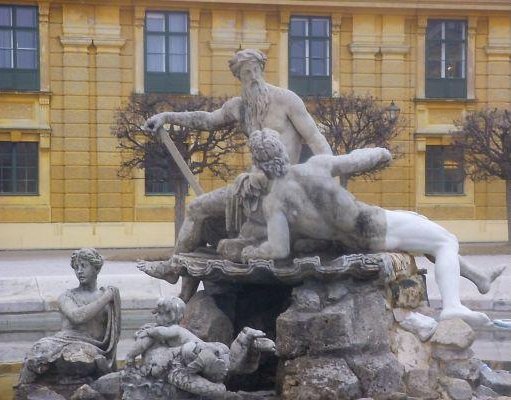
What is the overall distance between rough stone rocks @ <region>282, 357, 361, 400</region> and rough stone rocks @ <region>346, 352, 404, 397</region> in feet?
0.16

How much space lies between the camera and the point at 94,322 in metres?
6.55

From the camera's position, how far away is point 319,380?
5785 mm

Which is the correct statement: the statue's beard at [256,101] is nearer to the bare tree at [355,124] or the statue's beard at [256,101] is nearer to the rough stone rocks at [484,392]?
the rough stone rocks at [484,392]

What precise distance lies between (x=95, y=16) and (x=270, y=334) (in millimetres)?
22862

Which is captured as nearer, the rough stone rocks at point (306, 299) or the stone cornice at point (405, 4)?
the rough stone rocks at point (306, 299)

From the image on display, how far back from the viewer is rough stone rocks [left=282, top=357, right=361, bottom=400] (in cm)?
575

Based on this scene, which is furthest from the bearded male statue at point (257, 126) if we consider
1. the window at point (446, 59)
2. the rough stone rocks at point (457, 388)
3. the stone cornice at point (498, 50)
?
the stone cornice at point (498, 50)

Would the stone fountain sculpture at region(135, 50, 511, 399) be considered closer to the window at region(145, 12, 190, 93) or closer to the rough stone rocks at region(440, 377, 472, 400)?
the rough stone rocks at region(440, 377, 472, 400)

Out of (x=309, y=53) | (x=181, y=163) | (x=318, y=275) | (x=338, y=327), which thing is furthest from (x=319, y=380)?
(x=309, y=53)

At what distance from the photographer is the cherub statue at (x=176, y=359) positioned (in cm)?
541

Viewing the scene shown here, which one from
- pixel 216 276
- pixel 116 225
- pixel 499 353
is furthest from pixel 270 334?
pixel 116 225

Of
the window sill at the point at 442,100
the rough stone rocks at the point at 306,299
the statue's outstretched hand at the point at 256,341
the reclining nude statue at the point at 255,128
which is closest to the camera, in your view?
the statue's outstretched hand at the point at 256,341

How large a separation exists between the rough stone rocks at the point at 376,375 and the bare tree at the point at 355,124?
18.3 meters

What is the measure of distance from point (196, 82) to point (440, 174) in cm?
781
